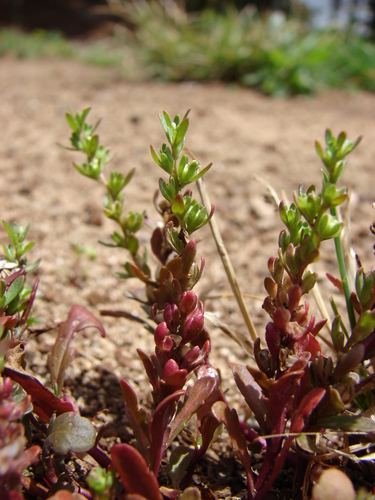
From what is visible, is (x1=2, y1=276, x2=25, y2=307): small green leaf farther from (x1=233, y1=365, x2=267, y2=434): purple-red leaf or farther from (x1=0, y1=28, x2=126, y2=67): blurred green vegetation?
(x1=0, y1=28, x2=126, y2=67): blurred green vegetation

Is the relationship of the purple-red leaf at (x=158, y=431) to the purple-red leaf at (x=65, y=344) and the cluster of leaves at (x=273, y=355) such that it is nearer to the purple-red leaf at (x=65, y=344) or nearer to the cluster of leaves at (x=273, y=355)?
the cluster of leaves at (x=273, y=355)

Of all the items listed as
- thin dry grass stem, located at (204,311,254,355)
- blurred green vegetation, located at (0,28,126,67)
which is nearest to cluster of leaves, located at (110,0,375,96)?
blurred green vegetation, located at (0,28,126,67)

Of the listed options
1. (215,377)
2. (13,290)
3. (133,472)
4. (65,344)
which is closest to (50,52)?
(65,344)

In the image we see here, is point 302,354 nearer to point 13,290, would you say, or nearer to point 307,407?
point 307,407

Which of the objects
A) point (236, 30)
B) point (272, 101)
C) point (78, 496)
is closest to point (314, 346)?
point (78, 496)

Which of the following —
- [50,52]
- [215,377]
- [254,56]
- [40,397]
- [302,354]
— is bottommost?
[40,397]

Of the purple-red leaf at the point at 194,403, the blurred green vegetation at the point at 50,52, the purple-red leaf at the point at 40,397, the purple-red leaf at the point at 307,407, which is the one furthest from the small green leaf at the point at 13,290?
the blurred green vegetation at the point at 50,52
